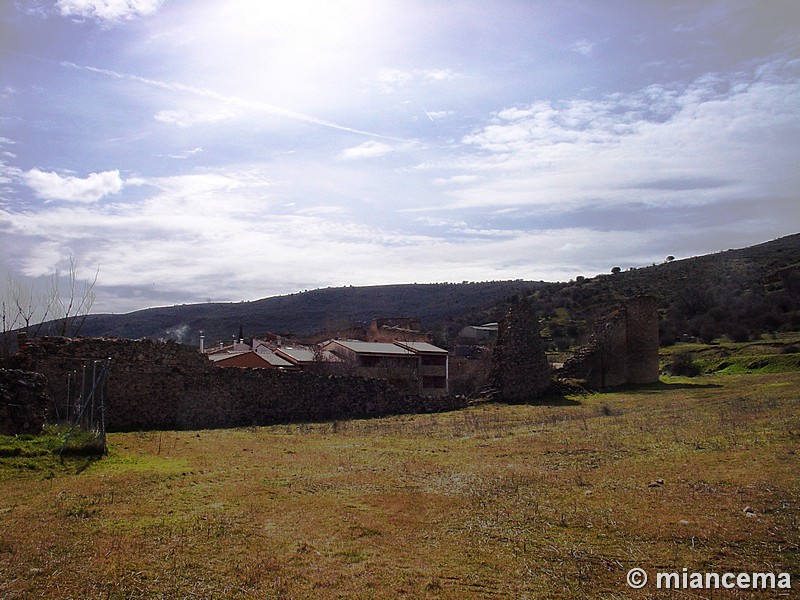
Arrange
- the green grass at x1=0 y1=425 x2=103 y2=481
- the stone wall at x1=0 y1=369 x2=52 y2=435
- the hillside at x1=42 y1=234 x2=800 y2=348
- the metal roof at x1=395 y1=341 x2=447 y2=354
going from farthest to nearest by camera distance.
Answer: the hillside at x1=42 y1=234 x2=800 y2=348 → the metal roof at x1=395 y1=341 x2=447 y2=354 → the stone wall at x1=0 y1=369 x2=52 y2=435 → the green grass at x1=0 y1=425 x2=103 y2=481

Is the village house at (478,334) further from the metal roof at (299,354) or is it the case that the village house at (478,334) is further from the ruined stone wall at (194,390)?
the ruined stone wall at (194,390)

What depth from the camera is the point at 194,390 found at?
711 inches

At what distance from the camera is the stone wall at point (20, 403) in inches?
431

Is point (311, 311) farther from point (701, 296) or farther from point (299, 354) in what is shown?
point (299, 354)

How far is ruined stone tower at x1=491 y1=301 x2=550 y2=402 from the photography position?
78.0 feet

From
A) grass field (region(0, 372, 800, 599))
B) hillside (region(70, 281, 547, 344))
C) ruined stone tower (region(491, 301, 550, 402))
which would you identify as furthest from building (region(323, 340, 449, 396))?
hillside (region(70, 281, 547, 344))

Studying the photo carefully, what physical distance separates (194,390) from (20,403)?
7.01 metres

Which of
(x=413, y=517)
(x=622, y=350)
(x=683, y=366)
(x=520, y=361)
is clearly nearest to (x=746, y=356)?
(x=683, y=366)

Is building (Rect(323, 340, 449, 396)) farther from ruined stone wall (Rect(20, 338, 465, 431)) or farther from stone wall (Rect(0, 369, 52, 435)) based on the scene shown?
stone wall (Rect(0, 369, 52, 435))

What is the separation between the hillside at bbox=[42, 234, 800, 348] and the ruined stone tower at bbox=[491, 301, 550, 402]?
58.5 feet

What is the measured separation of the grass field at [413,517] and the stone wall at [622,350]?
13733 millimetres

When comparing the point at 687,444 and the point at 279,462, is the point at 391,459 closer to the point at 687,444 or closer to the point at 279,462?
the point at 279,462

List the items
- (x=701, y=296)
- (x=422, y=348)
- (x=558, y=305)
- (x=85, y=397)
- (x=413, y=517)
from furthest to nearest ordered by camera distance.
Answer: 1. (x=558, y=305)
2. (x=701, y=296)
3. (x=422, y=348)
4. (x=85, y=397)
5. (x=413, y=517)

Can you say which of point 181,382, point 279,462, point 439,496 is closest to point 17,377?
point 279,462
